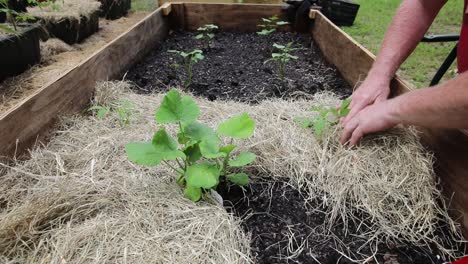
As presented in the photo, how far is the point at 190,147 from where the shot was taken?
1078 millimetres

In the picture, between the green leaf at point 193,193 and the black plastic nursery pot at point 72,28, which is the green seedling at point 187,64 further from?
the black plastic nursery pot at point 72,28

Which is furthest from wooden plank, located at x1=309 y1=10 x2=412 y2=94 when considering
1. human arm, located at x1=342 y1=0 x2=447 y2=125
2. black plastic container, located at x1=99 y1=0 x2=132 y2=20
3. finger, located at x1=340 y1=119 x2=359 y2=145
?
black plastic container, located at x1=99 y1=0 x2=132 y2=20

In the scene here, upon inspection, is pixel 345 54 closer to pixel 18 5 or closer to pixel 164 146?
pixel 164 146

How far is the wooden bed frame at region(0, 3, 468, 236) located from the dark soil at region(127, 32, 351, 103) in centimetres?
9

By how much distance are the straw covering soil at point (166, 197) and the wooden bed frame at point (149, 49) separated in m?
0.06

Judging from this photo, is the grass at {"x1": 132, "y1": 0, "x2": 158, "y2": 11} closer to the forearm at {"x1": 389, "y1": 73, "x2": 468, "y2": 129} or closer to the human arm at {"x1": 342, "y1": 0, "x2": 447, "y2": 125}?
the human arm at {"x1": 342, "y1": 0, "x2": 447, "y2": 125}

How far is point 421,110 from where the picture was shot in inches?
41.7

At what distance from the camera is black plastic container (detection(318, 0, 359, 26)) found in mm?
4523

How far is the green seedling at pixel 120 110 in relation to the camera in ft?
5.25

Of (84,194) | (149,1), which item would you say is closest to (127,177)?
(84,194)

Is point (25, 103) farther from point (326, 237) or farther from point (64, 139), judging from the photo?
point (326, 237)

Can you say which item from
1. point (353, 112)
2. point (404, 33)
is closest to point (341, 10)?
point (404, 33)

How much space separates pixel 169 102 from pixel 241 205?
0.46 metres

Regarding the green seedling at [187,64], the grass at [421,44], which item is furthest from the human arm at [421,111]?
the grass at [421,44]
